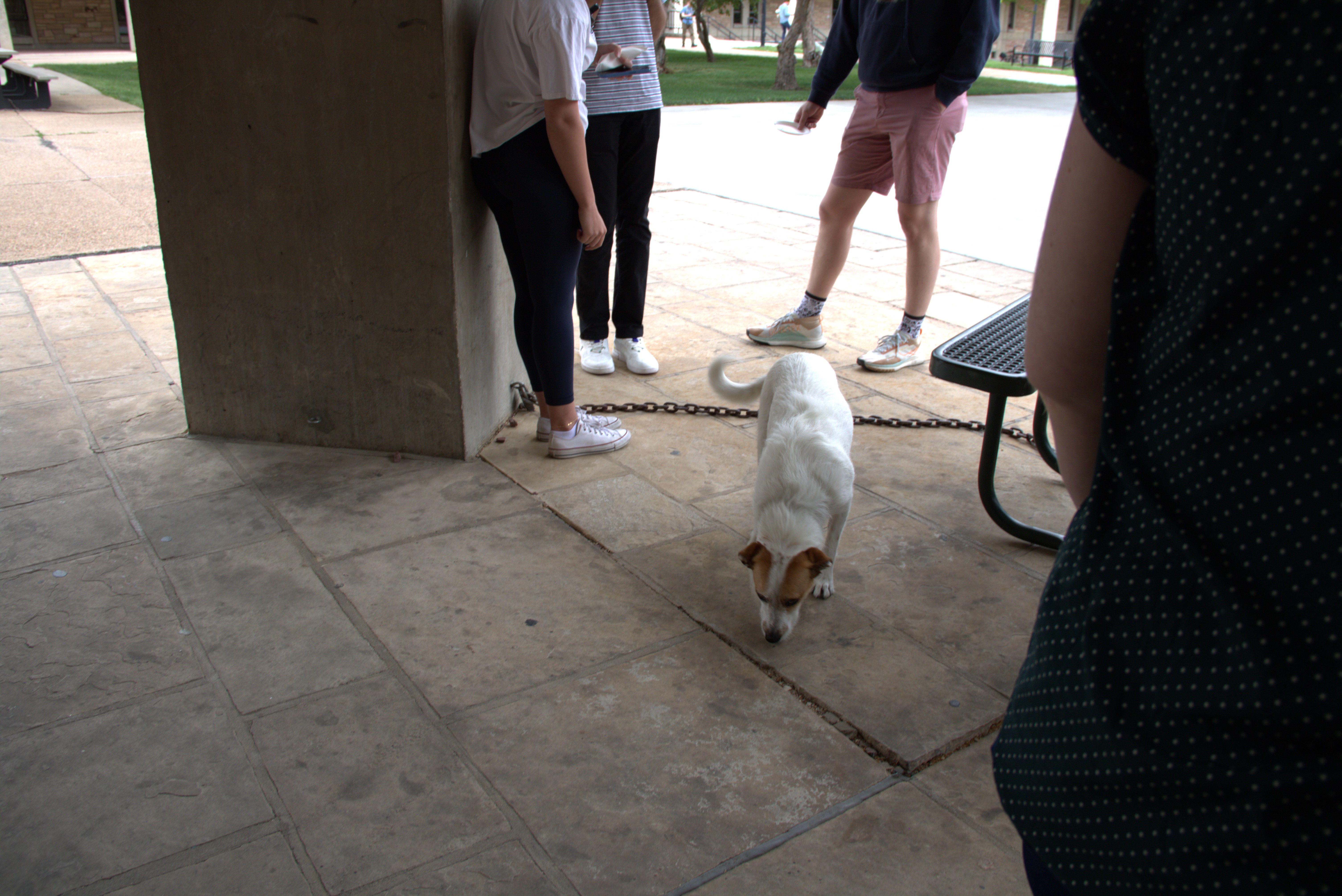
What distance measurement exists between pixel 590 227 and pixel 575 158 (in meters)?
0.29

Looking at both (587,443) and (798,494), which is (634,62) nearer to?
(587,443)

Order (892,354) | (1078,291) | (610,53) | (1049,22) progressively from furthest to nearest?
(1049,22), (892,354), (610,53), (1078,291)

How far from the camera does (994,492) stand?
11.3 ft

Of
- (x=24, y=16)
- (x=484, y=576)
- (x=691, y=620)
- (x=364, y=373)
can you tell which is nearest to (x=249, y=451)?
(x=364, y=373)

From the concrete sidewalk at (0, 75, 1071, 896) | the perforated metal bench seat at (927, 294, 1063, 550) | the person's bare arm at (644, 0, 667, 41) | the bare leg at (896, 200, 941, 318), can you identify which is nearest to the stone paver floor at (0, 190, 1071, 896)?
the concrete sidewalk at (0, 75, 1071, 896)

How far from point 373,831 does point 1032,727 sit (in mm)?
1630

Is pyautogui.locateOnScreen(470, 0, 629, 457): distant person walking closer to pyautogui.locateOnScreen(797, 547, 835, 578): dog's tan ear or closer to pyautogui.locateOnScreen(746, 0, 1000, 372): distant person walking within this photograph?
pyautogui.locateOnScreen(797, 547, 835, 578): dog's tan ear

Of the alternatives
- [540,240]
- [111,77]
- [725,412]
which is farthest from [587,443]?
[111,77]

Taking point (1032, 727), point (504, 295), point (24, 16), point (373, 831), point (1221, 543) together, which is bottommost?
point (373, 831)

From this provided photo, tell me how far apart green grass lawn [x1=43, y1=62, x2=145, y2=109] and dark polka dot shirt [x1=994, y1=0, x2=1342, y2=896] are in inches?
772

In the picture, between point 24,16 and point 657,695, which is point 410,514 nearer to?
point 657,695

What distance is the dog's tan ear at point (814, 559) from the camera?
2.65 m

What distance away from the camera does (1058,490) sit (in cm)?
382

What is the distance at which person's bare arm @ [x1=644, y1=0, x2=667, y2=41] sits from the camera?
438 cm
